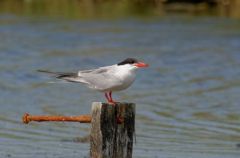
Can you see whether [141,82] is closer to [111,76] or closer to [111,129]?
[111,76]

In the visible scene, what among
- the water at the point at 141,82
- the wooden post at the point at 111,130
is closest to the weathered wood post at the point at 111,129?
the wooden post at the point at 111,130

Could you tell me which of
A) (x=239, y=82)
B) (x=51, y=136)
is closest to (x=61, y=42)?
(x=239, y=82)

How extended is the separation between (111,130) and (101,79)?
1.81 feet

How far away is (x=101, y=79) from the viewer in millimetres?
7664

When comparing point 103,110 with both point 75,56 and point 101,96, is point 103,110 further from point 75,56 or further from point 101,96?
point 75,56

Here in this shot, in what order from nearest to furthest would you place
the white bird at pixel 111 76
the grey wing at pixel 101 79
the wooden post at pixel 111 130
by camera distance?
1. the wooden post at pixel 111 130
2. the white bird at pixel 111 76
3. the grey wing at pixel 101 79

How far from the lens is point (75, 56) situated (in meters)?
18.0

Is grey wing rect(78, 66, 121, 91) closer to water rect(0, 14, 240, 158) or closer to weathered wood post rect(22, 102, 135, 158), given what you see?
weathered wood post rect(22, 102, 135, 158)

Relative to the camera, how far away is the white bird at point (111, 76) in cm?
748

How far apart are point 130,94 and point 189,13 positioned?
9948 mm

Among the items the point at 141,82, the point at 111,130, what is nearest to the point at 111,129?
the point at 111,130

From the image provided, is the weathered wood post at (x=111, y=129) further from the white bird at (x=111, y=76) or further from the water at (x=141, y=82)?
the water at (x=141, y=82)

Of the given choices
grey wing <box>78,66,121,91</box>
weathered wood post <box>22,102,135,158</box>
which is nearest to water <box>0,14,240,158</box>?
grey wing <box>78,66,121,91</box>

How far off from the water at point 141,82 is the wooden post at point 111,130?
194cm
